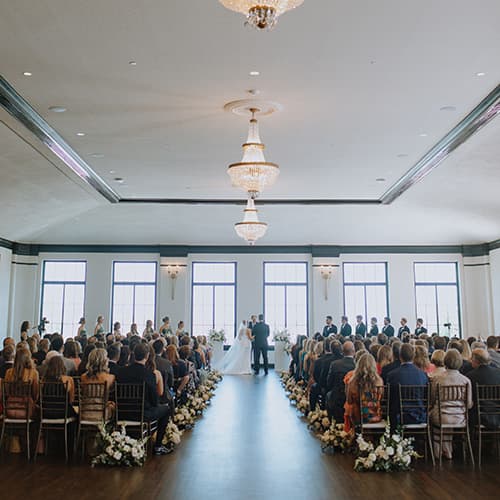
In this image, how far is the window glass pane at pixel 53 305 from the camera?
1895 cm

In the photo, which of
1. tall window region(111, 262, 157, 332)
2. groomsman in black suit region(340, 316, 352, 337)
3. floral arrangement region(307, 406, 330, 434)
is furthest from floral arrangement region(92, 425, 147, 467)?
tall window region(111, 262, 157, 332)

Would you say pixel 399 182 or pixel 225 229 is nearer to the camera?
pixel 399 182

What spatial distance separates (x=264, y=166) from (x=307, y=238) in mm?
11117

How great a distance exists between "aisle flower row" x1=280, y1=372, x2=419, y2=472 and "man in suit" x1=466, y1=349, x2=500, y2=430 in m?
0.83

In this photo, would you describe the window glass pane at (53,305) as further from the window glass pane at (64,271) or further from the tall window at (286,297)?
the tall window at (286,297)

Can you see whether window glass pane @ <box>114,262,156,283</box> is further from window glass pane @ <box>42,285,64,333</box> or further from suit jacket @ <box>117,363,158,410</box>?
suit jacket @ <box>117,363,158,410</box>

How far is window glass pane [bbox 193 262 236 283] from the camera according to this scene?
19.2 metres

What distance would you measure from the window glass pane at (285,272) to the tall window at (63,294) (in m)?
6.17

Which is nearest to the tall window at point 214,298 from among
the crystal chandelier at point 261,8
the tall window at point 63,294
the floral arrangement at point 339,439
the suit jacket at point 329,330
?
the suit jacket at point 329,330

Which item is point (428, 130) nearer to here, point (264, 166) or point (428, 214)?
point (264, 166)

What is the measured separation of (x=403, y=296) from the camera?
19141 millimetres

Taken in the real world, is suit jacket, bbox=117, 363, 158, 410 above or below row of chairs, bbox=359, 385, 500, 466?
above

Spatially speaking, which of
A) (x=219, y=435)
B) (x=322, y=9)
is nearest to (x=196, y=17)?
(x=322, y=9)

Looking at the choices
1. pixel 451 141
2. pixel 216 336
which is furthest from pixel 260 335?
pixel 451 141
